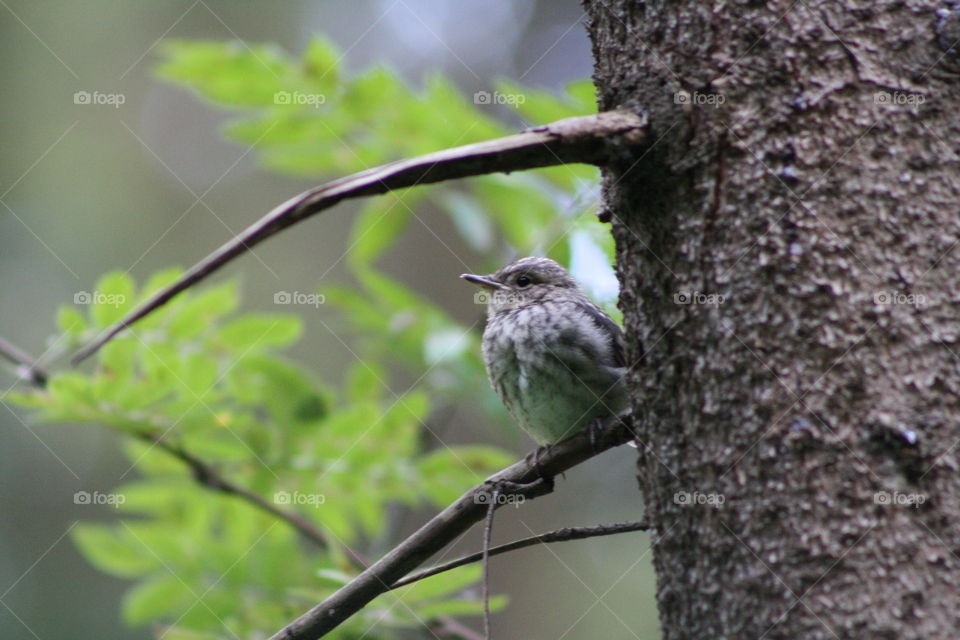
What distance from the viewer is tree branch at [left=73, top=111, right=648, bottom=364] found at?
1.49 m

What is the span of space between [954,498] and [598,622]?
7.74 meters

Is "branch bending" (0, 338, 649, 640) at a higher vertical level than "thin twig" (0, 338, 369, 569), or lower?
lower

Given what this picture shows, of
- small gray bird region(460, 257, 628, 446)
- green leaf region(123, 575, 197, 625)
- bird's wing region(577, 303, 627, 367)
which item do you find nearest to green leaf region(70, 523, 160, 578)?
green leaf region(123, 575, 197, 625)

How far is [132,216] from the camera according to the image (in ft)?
43.3

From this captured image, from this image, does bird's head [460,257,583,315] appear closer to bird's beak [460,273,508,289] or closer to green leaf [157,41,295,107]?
bird's beak [460,273,508,289]

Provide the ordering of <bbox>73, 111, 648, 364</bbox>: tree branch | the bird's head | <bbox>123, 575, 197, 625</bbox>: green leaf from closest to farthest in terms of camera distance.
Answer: <bbox>73, 111, 648, 364</bbox>: tree branch
<bbox>123, 575, 197, 625</bbox>: green leaf
the bird's head

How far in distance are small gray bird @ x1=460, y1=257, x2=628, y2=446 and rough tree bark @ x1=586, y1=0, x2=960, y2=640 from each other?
2.12 metres

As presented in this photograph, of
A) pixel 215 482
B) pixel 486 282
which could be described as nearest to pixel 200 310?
pixel 215 482

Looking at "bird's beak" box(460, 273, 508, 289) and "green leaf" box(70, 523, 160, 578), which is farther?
"bird's beak" box(460, 273, 508, 289)

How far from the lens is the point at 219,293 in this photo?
414cm

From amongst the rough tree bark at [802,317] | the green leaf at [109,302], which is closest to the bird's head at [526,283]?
the green leaf at [109,302]

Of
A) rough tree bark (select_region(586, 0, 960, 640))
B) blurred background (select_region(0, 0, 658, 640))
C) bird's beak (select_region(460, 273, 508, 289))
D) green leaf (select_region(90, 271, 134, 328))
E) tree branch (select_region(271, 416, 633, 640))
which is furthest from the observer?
blurred background (select_region(0, 0, 658, 640))

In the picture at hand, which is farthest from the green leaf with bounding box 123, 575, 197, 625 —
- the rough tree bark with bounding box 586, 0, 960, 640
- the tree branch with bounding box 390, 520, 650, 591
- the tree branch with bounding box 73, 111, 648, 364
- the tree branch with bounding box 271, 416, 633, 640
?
the rough tree bark with bounding box 586, 0, 960, 640

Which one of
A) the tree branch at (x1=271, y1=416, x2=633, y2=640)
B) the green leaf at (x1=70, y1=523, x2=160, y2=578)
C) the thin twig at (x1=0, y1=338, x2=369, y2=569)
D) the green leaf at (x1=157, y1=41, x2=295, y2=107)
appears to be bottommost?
the tree branch at (x1=271, y1=416, x2=633, y2=640)
